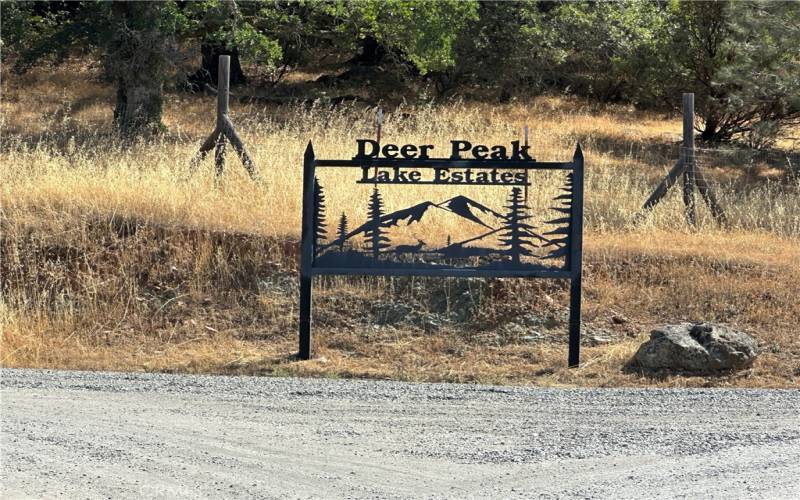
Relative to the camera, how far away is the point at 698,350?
29.8ft

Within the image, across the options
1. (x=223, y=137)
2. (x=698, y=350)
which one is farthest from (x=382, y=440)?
(x=223, y=137)

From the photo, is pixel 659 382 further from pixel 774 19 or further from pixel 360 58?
pixel 360 58

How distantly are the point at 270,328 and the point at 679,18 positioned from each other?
1492cm

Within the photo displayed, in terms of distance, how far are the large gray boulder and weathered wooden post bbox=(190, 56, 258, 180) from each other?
5739 mm

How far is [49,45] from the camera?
21.0 metres

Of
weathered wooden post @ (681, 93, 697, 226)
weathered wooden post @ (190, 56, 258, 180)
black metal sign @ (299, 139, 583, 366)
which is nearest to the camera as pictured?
black metal sign @ (299, 139, 583, 366)

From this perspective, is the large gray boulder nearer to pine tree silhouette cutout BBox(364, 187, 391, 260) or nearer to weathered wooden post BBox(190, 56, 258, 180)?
pine tree silhouette cutout BBox(364, 187, 391, 260)

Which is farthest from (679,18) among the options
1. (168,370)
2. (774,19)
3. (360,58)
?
(168,370)

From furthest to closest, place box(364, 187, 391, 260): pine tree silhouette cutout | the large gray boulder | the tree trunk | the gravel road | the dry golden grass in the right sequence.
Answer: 1. the tree trunk
2. the dry golden grass
3. box(364, 187, 391, 260): pine tree silhouette cutout
4. the large gray boulder
5. the gravel road

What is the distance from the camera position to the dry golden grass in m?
9.91

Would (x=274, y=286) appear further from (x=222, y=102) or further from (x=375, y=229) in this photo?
(x=222, y=102)

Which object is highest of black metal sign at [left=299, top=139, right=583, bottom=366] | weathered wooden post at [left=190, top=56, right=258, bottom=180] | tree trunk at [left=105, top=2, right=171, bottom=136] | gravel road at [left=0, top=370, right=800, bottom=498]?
tree trunk at [left=105, top=2, right=171, bottom=136]

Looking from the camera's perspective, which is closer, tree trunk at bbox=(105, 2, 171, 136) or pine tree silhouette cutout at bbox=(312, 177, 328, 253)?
pine tree silhouette cutout at bbox=(312, 177, 328, 253)

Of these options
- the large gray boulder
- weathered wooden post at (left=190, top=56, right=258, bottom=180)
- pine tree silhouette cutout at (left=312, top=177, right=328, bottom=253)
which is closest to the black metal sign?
pine tree silhouette cutout at (left=312, top=177, right=328, bottom=253)
